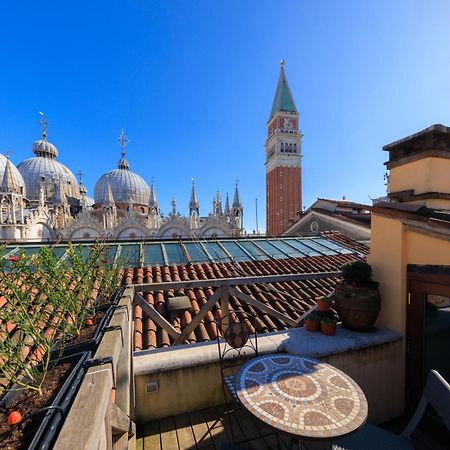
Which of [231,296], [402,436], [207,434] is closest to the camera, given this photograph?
[402,436]

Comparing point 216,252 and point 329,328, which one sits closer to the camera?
point 329,328

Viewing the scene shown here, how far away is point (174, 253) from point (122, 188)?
38.4 meters

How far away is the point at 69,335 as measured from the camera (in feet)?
7.95

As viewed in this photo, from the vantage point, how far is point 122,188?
139 feet

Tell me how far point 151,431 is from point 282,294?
4820mm

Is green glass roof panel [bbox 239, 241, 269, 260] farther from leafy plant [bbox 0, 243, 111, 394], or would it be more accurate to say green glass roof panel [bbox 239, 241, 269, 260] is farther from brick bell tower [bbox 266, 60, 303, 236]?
brick bell tower [bbox 266, 60, 303, 236]

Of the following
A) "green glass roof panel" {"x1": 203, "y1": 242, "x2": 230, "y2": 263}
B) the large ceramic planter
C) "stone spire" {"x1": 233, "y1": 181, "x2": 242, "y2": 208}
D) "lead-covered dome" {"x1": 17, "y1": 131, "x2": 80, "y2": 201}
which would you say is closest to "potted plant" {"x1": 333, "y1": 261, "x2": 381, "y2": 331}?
the large ceramic planter

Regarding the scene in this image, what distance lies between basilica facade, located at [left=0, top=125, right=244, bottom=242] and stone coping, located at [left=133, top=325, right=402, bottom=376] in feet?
64.5

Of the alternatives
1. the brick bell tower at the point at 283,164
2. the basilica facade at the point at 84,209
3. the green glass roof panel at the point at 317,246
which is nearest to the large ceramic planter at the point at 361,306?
the green glass roof panel at the point at 317,246

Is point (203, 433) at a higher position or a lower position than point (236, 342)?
lower

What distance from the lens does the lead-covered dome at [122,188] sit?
4105 cm

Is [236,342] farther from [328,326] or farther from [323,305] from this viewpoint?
[323,305]

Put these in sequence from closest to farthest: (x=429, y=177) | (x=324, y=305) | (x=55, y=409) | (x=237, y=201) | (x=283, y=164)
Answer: (x=55, y=409)
(x=324, y=305)
(x=429, y=177)
(x=237, y=201)
(x=283, y=164)

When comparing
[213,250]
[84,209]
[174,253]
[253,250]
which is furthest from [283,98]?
[174,253]
